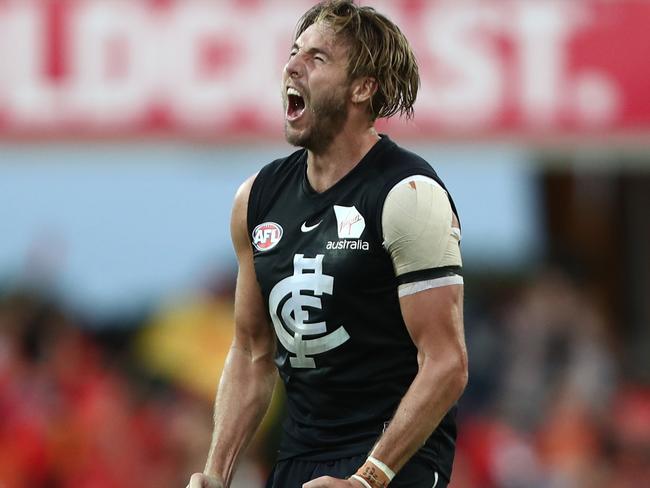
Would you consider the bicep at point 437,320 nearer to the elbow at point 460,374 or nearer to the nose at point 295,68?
the elbow at point 460,374

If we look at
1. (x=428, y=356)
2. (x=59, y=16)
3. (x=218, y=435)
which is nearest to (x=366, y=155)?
(x=428, y=356)

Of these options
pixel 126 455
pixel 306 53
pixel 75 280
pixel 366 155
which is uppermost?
pixel 306 53

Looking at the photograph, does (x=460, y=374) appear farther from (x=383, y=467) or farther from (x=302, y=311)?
(x=302, y=311)

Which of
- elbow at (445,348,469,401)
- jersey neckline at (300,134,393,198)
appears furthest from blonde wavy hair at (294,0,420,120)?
elbow at (445,348,469,401)

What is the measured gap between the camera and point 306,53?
15.3 feet

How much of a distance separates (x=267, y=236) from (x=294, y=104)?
45cm

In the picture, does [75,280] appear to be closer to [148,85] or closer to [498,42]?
[148,85]

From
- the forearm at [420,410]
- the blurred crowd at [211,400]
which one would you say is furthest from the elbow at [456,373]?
the blurred crowd at [211,400]

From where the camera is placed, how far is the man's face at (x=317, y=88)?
4.61m

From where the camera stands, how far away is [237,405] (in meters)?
4.92

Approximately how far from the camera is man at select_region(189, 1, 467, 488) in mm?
4332

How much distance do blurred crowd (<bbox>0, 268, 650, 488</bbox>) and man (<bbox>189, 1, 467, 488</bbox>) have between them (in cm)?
429

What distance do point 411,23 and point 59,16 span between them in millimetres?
2471

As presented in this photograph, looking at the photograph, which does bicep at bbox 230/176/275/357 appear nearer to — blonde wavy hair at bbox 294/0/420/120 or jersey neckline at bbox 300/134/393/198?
jersey neckline at bbox 300/134/393/198
